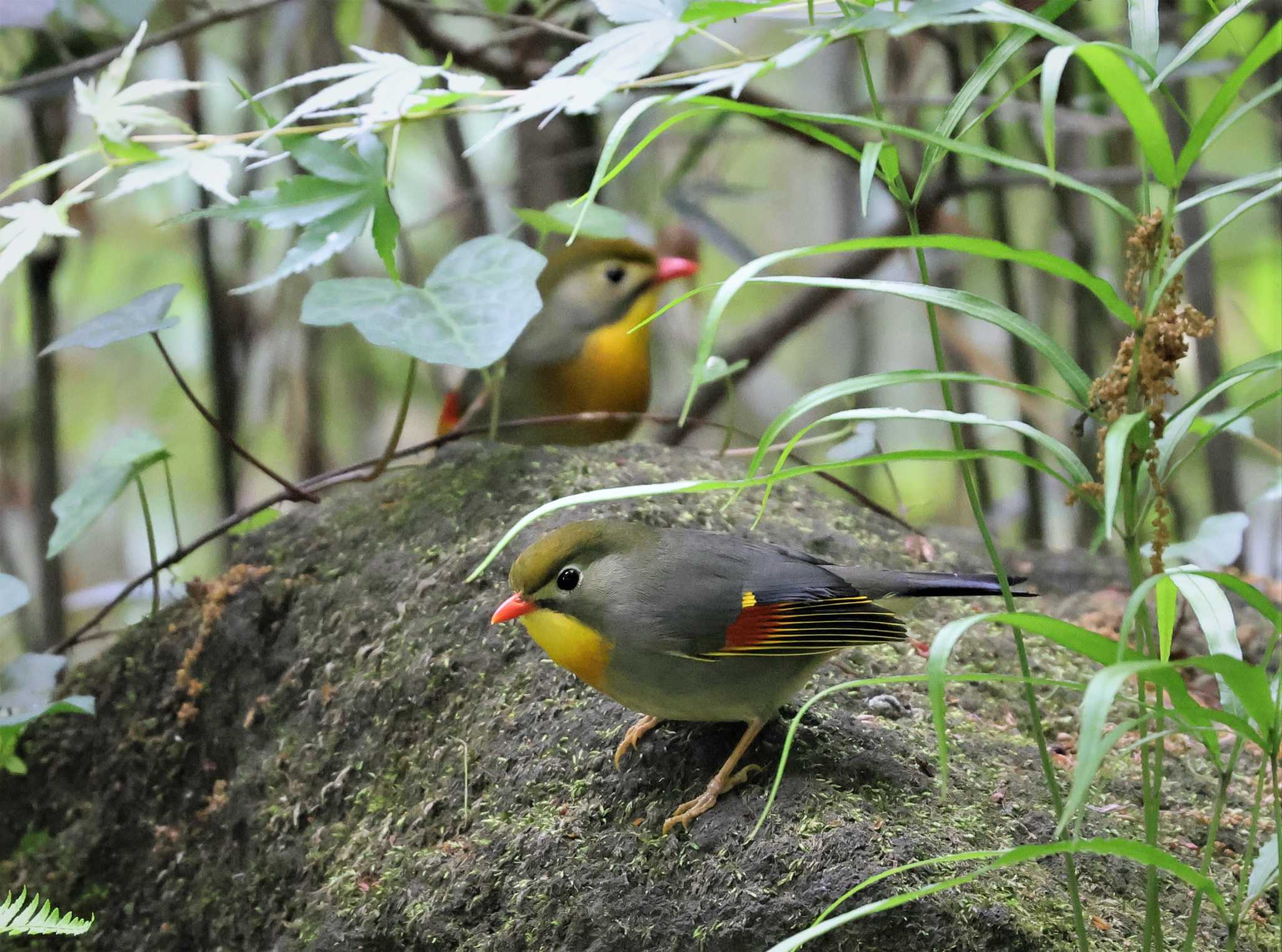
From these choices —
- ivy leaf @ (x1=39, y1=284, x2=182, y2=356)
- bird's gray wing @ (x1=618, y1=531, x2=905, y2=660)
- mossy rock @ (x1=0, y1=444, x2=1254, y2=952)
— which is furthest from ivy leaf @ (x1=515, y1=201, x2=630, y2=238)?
bird's gray wing @ (x1=618, y1=531, x2=905, y2=660)

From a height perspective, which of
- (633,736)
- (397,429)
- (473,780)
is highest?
(397,429)

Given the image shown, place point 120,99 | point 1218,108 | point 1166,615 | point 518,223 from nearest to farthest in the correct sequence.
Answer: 1. point 1218,108
2. point 1166,615
3. point 120,99
4. point 518,223

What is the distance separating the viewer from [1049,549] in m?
3.42

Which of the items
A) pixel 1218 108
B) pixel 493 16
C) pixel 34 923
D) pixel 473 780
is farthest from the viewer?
pixel 493 16

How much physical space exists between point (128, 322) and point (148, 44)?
71cm

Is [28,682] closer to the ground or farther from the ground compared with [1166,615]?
closer to the ground

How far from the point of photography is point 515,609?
1772mm

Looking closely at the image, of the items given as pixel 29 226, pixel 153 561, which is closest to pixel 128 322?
pixel 153 561

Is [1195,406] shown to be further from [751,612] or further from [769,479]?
[751,612]

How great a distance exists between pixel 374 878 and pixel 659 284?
5.88 feet

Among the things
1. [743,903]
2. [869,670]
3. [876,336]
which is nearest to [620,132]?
[743,903]

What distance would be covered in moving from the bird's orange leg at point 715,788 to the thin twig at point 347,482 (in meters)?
0.92

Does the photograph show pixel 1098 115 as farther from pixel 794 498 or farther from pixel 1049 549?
pixel 794 498

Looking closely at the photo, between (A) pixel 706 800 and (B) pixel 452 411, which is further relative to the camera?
(B) pixel 452 411
